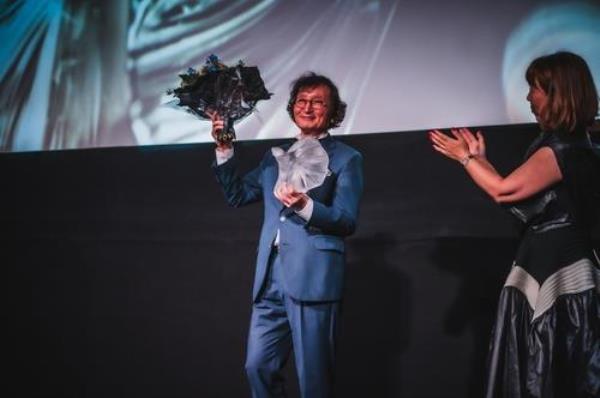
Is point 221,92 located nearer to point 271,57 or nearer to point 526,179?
point 271,57

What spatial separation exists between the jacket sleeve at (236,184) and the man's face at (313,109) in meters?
0.26

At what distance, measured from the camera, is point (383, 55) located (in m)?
2.55

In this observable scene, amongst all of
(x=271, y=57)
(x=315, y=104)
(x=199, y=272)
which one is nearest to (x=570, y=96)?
(x=315, y=104)

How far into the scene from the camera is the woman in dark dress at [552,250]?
1.36m

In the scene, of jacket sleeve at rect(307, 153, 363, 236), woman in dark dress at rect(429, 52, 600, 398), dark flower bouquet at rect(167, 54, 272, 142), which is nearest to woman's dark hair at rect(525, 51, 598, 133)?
woman in dark dress at rect(429, 52, 600, 398)

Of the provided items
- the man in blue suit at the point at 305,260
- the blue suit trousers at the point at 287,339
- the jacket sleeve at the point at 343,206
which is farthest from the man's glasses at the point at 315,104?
the blue suit trousers at the point at 287,339

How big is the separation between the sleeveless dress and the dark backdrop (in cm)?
95

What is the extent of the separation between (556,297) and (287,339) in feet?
2.86

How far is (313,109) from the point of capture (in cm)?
195

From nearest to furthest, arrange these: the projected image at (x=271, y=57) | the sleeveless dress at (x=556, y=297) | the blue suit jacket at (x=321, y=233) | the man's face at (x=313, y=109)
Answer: the sleeveless dress at (x=556, y=297)
the blue suit jacket at (x=321, y=233)
the man's face at (x=313, y=109)
the projected image at (x=271, y=57)

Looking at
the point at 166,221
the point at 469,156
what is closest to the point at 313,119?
the point at 469,156

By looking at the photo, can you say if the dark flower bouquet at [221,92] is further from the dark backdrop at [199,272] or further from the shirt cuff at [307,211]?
the dark backdrop at [199,272]

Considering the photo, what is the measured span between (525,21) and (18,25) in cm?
270

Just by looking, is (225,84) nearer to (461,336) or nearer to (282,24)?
(282,24)
